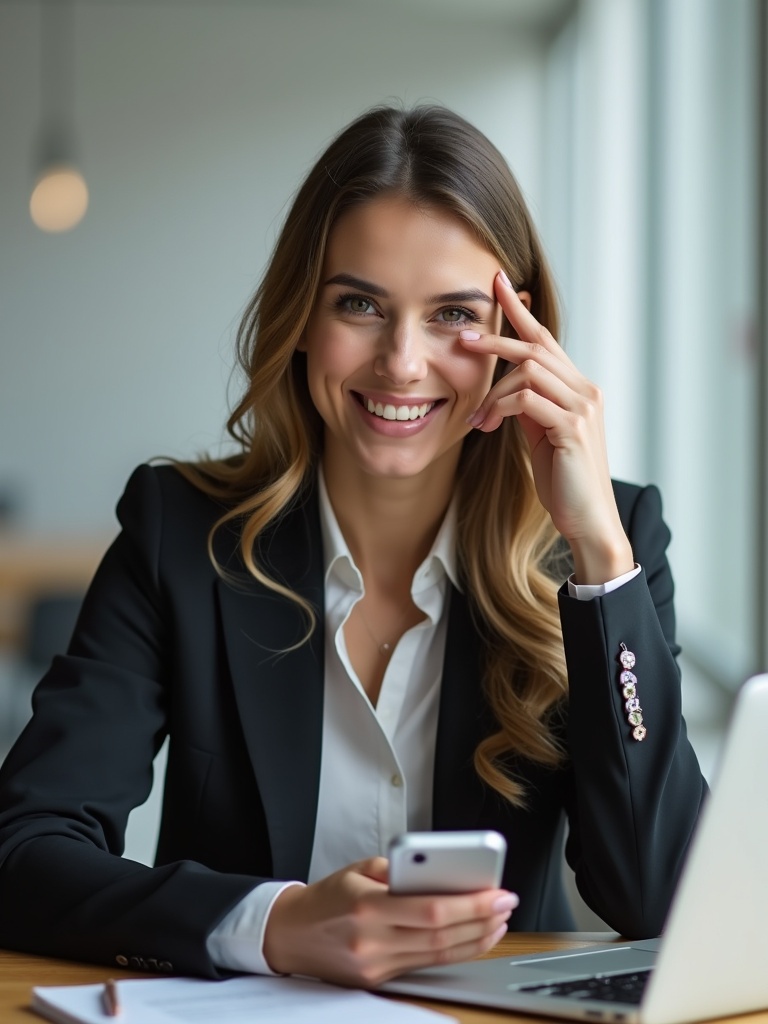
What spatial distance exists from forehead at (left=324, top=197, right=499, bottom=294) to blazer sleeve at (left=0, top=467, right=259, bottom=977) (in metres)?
0.44

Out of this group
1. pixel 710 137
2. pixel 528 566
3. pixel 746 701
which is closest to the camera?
pixel 746 701

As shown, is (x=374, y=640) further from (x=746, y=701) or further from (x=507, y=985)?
(x=746, y=701)

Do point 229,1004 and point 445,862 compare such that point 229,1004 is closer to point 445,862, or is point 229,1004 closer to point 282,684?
point 445,862

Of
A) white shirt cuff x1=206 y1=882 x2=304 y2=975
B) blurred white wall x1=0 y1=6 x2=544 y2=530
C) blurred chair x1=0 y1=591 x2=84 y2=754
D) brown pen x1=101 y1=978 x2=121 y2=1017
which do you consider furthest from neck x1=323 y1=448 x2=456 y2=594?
blurred white wall x1=0 y1=6 x2=544 y2=530

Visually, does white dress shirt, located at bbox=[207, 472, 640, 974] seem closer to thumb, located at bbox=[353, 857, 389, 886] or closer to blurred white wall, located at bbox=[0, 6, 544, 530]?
thumb, located at bbox=[353, 857, 389, 886]

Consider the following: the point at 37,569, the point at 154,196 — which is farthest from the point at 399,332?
the point at 154,196

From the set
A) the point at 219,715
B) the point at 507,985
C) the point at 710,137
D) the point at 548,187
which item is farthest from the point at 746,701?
the point at 548,187

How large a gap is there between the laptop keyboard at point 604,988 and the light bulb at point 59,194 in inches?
235

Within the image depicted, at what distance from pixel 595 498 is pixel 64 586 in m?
4.13

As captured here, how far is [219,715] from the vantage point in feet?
5.54

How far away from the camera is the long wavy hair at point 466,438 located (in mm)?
1664

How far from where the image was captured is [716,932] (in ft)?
3.28

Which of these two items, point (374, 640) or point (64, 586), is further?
point (64, 586)

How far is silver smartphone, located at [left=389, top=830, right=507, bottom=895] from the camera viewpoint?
1007 millimetres
